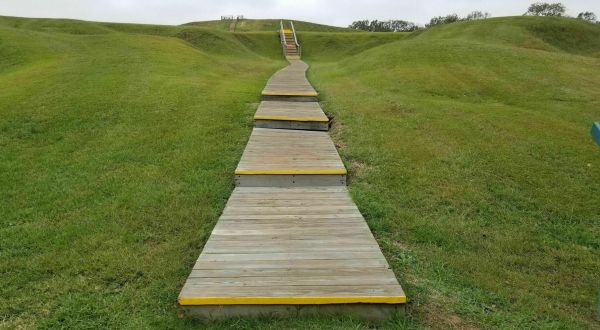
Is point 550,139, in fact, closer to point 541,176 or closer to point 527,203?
point 541,176

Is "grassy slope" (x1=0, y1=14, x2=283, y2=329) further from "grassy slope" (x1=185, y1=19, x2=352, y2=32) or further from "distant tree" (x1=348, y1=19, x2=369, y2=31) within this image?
"distant tree" (x1=348, y1=19, x2=369, y2=31)

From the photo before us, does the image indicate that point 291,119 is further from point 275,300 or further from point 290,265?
point 275,300

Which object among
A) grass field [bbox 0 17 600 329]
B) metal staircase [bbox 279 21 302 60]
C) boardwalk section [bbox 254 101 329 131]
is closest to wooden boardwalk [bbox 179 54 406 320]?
grass field [bbox 0 17 600 329]

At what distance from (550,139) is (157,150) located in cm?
828

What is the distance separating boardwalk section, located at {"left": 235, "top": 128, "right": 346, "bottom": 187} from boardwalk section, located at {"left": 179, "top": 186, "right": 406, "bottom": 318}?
73cm

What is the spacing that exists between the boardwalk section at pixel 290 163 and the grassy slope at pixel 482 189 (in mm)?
437

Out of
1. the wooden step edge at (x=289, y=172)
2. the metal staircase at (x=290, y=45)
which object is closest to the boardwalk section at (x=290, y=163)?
the wooden step edge at (x=289, y=172)

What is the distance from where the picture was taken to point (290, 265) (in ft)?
13.4

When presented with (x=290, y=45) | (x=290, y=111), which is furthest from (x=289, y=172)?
(x=290, y=45)

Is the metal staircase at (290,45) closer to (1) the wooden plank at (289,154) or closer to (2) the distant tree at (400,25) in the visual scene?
(1) the wooden plank at (289,154)

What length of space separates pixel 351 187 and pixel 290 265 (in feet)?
8.50

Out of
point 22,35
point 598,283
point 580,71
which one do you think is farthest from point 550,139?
point 22,35

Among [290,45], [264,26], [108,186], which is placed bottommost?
[108,186]

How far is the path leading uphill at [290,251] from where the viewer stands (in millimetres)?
3578
